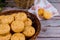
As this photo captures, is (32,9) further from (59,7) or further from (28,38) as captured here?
(28,38)

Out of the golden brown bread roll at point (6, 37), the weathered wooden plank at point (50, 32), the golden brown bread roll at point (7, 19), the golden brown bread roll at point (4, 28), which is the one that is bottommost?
the weathered wooden plank at point (50, 32)

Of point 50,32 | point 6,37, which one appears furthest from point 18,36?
point 50,32

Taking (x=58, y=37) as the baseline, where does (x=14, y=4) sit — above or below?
above

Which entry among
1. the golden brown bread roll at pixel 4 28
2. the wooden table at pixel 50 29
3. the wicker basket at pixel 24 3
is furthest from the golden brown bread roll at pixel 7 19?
the wicker basket at pixel 24 3

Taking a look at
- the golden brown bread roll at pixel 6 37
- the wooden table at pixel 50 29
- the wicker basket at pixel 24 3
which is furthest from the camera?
the wicker basket at pixel 24 3

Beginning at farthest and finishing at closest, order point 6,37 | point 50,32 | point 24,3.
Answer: point 24,3 → point 50,32 → point 6,37

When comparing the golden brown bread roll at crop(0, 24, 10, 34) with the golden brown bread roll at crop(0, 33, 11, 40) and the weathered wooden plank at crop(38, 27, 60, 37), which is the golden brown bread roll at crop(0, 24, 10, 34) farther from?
the weathered wooden plank at crop(38, 27, 60, 37)

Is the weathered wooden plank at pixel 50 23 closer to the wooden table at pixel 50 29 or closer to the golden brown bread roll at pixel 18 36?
the wooden table at pixel 50 29

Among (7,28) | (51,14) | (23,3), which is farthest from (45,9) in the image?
A: (7,28)

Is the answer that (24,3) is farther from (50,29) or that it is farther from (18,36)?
(18,36)
